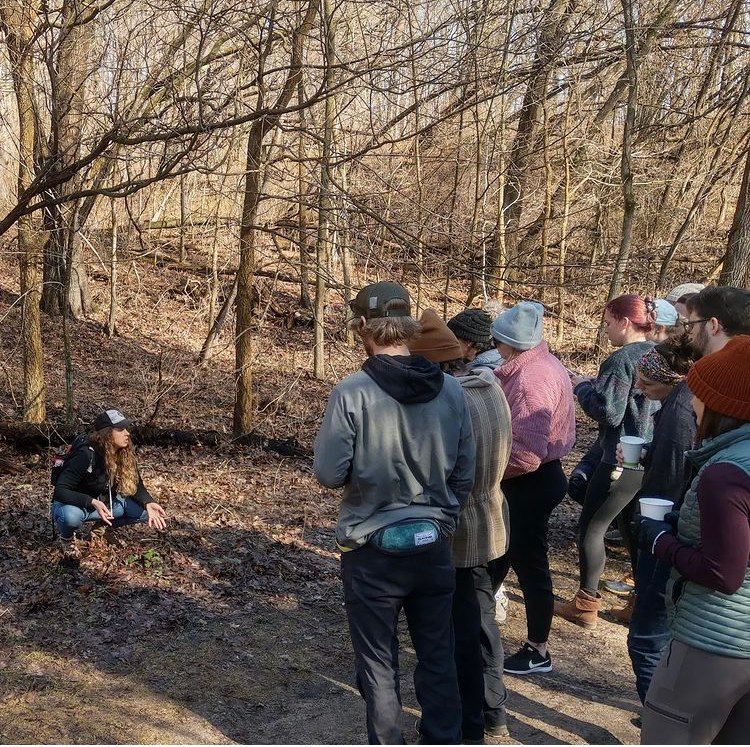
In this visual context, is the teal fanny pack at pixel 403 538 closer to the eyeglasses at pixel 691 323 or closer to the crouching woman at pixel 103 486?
the eyeglasses at pixel 691 323

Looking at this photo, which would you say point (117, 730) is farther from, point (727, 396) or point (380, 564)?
point (727, 396)

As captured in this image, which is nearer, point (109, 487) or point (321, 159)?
point (109, 487)

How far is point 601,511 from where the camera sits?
4.98 metres

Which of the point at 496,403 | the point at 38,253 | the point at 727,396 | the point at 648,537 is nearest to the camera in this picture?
the point at 727,396

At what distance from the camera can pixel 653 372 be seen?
13.0ft

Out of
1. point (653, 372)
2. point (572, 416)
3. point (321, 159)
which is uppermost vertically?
point (321, 159)

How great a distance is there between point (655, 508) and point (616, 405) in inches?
80.8

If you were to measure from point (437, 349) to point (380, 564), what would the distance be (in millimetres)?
1269

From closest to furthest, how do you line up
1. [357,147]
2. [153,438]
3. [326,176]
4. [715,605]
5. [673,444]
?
[715,605] → [673,444] → [326,176] → [153,438] → [357,147]

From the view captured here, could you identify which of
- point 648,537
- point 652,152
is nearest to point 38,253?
point 648,537

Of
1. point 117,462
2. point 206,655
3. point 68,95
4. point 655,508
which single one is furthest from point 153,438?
point 655,508

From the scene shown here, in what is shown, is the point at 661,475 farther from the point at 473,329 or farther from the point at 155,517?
the point at 155,517

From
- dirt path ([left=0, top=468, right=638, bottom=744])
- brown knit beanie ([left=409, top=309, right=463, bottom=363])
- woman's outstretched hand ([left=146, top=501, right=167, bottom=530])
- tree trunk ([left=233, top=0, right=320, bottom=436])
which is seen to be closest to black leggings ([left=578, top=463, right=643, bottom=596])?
dirt path ([left=0, top=468, right=638, bottom=744])

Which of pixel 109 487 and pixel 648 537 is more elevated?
pixel 648 537
